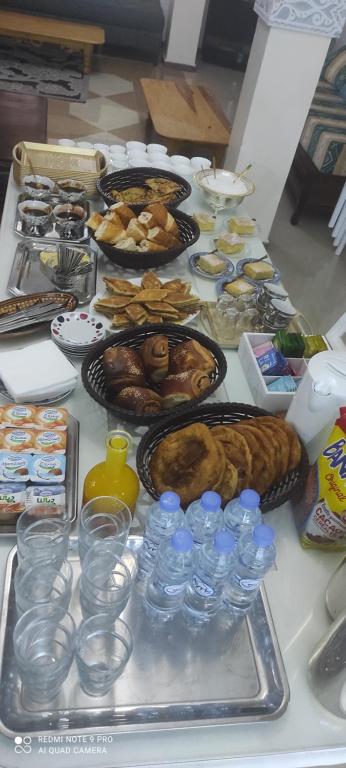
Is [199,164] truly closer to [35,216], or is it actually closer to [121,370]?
[35,216]

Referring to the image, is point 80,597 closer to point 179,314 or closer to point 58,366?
point 58,366

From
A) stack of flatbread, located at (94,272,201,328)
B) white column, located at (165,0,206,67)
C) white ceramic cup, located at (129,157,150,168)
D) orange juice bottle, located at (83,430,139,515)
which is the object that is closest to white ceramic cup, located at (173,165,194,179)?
white ceramic cup, located at (129,157,150,168)

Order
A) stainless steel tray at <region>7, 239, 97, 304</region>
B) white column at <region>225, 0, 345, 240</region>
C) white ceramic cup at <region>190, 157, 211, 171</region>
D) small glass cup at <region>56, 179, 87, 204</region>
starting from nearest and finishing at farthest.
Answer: stainless steel tray at <region>7, 239, 97, 304</region>
small glass cup at <region>56, 179, 87, 204</region>
white ceramic cup at <region>190, 157, 211, 171</region>
white column at <region>225, 0, 345, 240</region>

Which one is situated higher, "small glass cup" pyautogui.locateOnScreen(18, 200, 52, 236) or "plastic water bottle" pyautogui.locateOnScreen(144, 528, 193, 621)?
"plastic water bottle" pyautogui.locateOnScreen(144, 528, 193, 621)

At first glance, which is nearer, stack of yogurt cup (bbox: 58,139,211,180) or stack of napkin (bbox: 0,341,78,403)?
stack of napkin (bbox: 0,341,78,403)

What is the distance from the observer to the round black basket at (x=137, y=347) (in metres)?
1.01

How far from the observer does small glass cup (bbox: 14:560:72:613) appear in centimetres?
74

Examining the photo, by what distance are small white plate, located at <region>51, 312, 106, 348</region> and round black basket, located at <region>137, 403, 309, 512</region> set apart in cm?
32

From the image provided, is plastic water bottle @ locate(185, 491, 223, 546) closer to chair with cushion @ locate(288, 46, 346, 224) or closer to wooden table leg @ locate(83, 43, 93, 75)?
chair with cushion @ locate(288, 46, 346, 224)

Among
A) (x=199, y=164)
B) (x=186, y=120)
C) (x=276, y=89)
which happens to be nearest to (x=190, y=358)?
(x=199, y=164)

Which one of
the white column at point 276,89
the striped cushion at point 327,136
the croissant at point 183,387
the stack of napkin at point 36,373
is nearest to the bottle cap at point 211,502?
the croissant at point 183,387

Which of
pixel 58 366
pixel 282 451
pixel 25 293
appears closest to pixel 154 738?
pixel 282 451

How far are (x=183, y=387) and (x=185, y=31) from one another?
5552 mm

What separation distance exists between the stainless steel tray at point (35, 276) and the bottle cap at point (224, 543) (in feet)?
2.75
